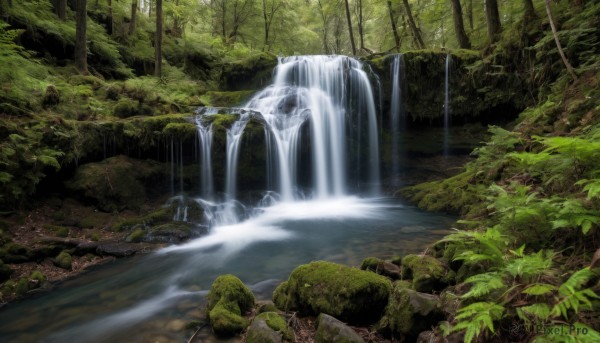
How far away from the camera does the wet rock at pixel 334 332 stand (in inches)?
123

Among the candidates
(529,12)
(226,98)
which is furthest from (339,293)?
(226,98)

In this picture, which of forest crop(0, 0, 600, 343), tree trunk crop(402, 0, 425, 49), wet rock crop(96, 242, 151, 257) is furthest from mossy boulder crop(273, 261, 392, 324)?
tree trunk crop(402, 0, 425, 49)

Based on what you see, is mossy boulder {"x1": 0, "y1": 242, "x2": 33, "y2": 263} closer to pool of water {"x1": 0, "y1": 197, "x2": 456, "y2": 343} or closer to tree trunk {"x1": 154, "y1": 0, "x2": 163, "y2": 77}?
pool of water {"x1": 0, "y1": 197, "x2": 456, "y2": 343}

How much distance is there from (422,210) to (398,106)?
5773mm

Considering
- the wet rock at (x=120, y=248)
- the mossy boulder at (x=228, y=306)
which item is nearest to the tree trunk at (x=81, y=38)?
the wet rock at (x=120, y=248)

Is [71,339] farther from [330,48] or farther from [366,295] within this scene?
[330,48]

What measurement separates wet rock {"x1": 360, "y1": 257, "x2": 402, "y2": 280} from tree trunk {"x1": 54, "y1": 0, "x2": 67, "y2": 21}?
16.8 meters

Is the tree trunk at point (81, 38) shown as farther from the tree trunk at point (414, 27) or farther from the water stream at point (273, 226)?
the tree trunk at point (414, 27)

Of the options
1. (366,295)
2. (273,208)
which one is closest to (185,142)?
(273,208)

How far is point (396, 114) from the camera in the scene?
14.4m

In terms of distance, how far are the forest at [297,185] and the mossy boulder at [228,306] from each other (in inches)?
1.0

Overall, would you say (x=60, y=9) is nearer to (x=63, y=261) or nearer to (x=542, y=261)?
(x=63, y=261)

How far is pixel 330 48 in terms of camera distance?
34.7 metres

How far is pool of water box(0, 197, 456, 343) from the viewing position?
432 cm
